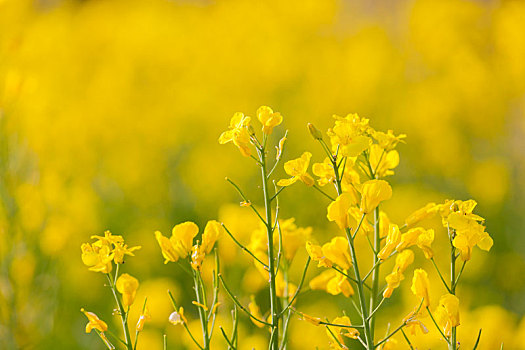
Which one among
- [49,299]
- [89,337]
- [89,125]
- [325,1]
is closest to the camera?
[49,299]

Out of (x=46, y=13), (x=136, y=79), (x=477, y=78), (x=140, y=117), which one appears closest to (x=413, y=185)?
(x=477, y=78)

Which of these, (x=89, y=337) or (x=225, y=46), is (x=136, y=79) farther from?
(x=89, y=337)

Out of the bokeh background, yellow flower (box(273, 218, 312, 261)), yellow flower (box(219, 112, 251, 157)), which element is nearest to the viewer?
yellow flower (box(219, 112, 251, 157))

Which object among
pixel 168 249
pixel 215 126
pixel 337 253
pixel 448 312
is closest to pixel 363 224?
pixel 337 253

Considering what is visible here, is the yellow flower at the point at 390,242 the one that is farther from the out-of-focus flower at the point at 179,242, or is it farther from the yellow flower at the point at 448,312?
the out-of-focus flower at the point at 179,242

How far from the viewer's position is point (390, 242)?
88 centimetres

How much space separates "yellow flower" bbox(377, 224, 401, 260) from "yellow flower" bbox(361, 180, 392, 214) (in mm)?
43

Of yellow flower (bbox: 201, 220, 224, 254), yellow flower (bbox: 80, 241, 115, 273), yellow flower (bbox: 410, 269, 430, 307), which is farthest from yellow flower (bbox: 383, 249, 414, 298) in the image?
yellow flower (bbox: 80, 241, 115, 273)

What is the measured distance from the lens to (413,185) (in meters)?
4.14

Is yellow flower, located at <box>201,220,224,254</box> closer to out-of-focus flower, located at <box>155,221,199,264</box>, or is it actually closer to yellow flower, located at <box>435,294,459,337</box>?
out-of-focus flower, located at <box>155,221,199,264</box>

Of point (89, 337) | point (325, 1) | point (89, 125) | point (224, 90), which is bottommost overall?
point (89, 337)

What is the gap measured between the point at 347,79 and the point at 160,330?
328 centimetres

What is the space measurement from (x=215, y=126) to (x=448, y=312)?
394cm

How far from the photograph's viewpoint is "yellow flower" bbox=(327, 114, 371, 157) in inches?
33.5
